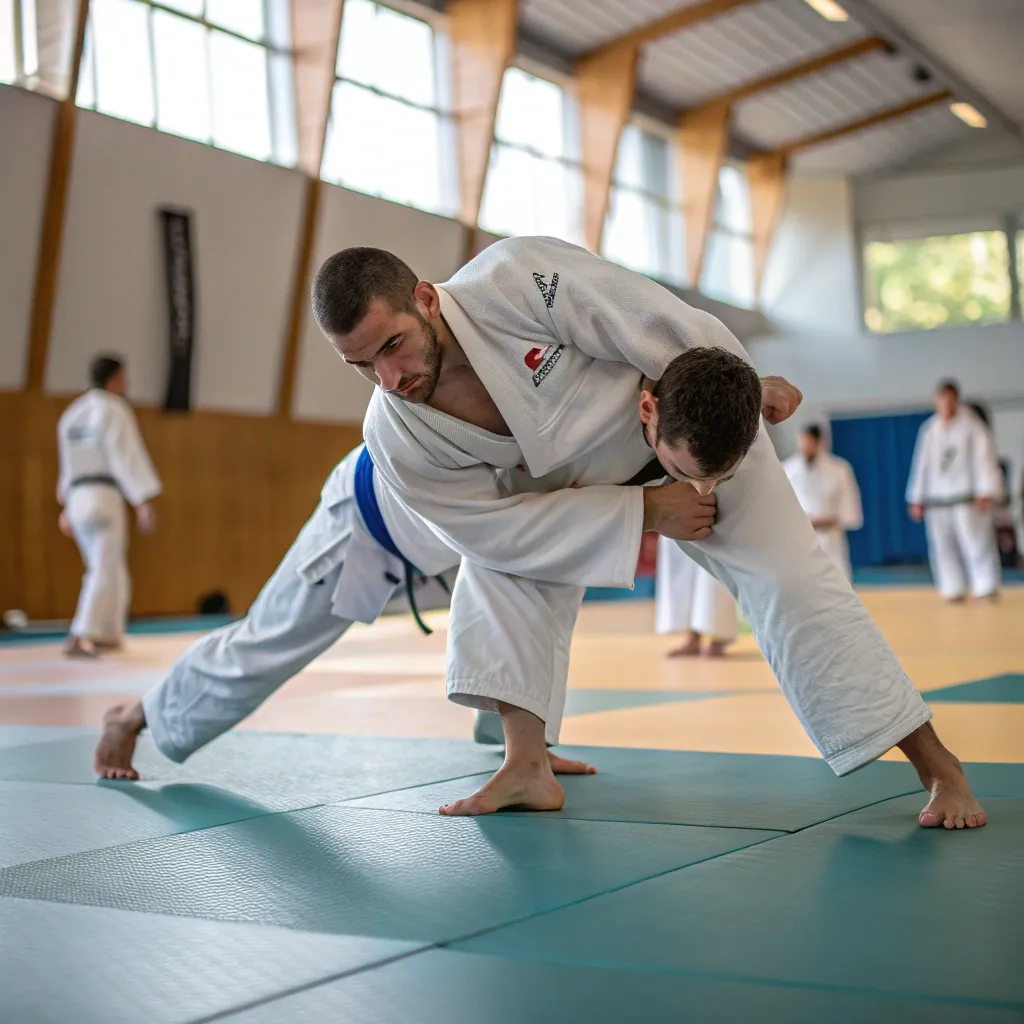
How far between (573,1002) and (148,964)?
548mm

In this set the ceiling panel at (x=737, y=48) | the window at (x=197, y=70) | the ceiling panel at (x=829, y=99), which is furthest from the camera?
the ceiling panel at (x=829, y=99)

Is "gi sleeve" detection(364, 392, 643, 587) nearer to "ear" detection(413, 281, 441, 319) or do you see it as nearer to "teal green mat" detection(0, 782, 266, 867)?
"ear" detection(413, 281, 441, 319)

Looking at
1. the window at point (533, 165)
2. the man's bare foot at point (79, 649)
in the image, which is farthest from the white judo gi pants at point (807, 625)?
the window at point (533, 165)

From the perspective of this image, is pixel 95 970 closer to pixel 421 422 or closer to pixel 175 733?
pixel 421 422

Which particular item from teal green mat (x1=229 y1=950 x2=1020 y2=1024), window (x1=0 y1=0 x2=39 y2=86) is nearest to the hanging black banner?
window (x1=0 y1=0 x2=39 y2=86)

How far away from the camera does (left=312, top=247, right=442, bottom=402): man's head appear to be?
226 centimetres

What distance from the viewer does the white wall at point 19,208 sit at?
999 centimetres

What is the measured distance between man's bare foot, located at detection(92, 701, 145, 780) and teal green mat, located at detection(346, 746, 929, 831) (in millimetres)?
691

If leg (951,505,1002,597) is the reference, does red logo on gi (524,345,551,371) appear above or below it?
below

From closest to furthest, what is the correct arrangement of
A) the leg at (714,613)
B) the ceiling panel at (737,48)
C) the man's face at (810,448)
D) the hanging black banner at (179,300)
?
the leg at (714,613) < the man's face at (810,448) < the hanging black banner at (179,300) < the ceiling panel at (737,48)

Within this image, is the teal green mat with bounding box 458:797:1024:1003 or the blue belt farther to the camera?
the blue belt

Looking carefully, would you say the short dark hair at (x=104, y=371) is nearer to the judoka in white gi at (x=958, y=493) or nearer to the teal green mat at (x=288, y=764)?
the teal green mat at (x=288, y=764)

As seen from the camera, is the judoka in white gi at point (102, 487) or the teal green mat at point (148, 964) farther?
the judoka in white gi at point (102, 487)

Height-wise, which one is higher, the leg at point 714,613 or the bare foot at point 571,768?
the leg at point 714,613
